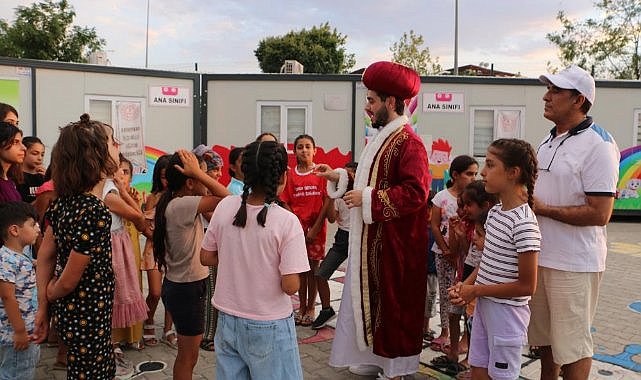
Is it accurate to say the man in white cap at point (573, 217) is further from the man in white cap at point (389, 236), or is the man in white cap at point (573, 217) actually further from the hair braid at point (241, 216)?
the hair braid at point (241, 216)

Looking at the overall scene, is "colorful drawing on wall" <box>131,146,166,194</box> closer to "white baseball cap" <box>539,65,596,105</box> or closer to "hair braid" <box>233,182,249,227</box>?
"hair braid" <box>233,182,249,227</box>

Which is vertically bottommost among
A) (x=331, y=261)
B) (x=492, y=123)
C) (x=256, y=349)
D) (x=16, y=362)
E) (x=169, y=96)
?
(x=16, y=362)

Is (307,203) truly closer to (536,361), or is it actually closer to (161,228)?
(161,228)

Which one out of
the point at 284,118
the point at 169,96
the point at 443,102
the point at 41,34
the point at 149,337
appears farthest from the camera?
the point at 41,34

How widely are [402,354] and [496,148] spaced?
4.91 feet

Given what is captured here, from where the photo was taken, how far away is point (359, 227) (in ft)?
11.7

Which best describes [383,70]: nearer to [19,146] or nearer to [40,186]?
[19,146]

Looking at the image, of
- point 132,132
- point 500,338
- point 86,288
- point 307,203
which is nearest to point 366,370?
point 500,338

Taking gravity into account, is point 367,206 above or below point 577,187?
below

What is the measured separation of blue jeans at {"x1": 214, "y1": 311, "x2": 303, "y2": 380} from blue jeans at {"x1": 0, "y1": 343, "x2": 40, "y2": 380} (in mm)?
1159

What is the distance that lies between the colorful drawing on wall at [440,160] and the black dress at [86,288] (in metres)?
9.59

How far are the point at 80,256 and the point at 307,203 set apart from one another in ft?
9.33

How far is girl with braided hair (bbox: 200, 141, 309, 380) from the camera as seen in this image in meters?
2.40

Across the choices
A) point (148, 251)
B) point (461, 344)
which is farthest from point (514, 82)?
point (148, 251)
